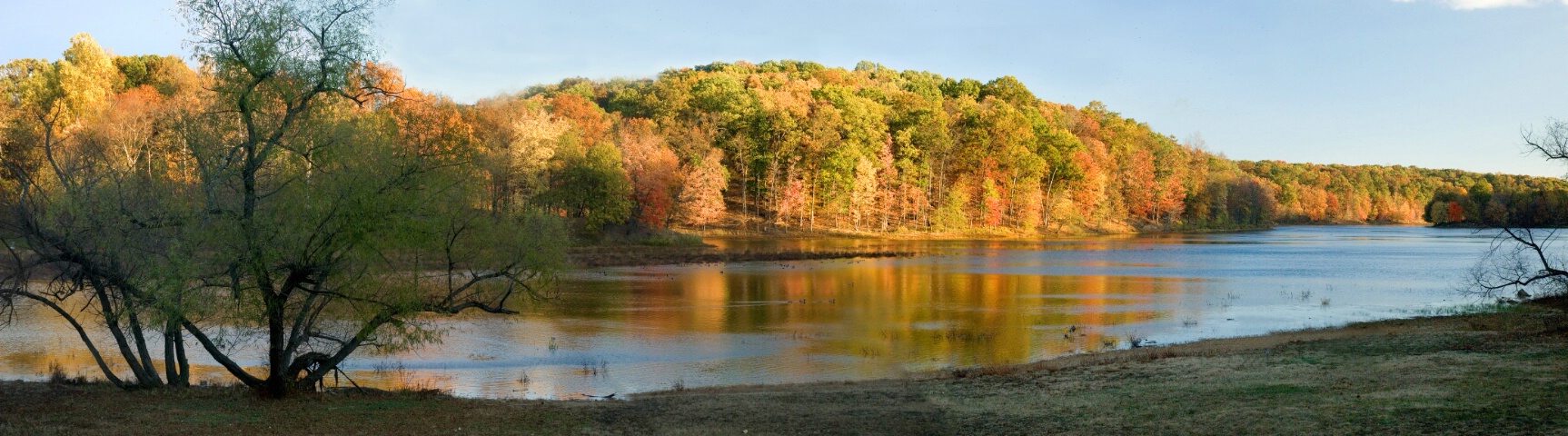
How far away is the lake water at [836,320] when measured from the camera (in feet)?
61.9

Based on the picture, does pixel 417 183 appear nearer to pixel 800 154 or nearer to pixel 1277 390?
pixel 1277 390

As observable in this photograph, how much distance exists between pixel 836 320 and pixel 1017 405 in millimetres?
15280

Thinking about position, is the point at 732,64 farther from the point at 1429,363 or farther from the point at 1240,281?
the point at 1429,363

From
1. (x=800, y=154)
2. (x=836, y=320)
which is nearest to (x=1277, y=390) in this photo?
(x=836, y=320)

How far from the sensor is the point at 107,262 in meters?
12.5

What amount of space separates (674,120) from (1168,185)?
2621 inches

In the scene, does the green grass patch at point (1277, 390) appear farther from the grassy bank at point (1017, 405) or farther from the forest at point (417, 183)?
the forest at point (417, 183)

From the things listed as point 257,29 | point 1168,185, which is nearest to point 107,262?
point 257,29

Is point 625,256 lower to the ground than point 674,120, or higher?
lower

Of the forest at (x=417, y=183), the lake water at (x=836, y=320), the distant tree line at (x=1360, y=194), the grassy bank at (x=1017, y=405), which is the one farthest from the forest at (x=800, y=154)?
the distant tree line at (x=1360, y=194)

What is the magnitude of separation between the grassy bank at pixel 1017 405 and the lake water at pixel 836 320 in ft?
12.8

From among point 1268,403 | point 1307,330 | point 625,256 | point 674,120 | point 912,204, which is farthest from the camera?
point 912,204

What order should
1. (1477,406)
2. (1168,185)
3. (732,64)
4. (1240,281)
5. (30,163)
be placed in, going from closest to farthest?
(1477,406)
(30,163)
(1240,281)
(1168,185)
(732,64)

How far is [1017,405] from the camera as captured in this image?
12.5m
